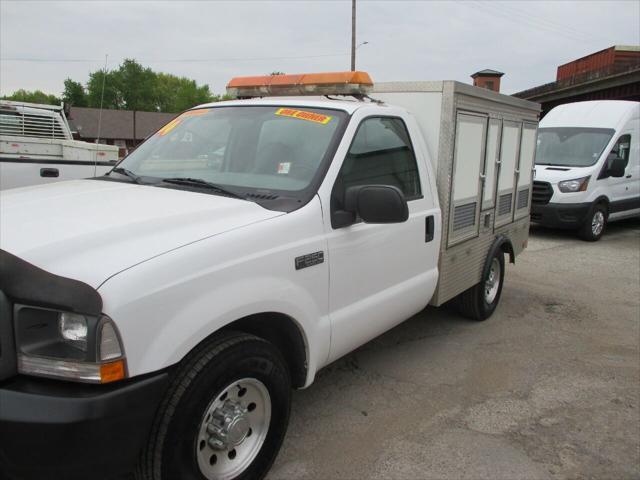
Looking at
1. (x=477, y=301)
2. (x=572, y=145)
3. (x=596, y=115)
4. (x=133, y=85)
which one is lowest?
(x=477, y=301)

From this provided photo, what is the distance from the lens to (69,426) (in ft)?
6.03

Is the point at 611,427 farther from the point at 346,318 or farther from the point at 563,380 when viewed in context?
the point at 346,318

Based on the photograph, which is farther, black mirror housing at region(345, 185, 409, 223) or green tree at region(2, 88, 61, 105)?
green tree at region(2, 88, 61, 105)

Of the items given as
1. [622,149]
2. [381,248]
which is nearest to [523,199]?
[381,248]

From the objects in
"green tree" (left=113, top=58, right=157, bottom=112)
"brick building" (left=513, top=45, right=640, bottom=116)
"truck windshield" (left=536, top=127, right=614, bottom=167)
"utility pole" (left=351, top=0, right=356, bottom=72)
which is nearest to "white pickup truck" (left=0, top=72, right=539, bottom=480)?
"truck windshield" (left=536, top=127, right=614, bottom=167)

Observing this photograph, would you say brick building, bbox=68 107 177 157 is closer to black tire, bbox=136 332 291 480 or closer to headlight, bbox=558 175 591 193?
headlight, bbox=558 175 591 193

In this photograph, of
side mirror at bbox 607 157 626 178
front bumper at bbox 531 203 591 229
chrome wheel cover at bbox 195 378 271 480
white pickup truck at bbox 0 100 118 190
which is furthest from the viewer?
side mirror at bbox 607 157 626 178

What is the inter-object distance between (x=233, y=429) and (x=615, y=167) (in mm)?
10455

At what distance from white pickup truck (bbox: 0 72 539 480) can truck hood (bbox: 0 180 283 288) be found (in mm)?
10

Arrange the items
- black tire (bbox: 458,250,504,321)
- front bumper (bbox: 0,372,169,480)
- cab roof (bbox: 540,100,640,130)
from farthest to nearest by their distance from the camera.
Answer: cab roof (bbox: 540,100,640,130), black tire (bbox: 458,250,504,321), front bumper (bbox: 0,372,169,480)

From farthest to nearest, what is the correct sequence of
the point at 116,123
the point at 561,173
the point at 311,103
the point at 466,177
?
→ the point at 116,123
the point at 561,173
the point at 466,177
the point at 311,103

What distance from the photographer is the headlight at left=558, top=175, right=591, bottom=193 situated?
1030 centimetres

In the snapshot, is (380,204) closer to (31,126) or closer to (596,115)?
(31,126)

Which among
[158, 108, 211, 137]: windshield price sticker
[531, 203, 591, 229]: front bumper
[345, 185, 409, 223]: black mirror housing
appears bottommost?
[531, 203, 591, 229]: front bumper
